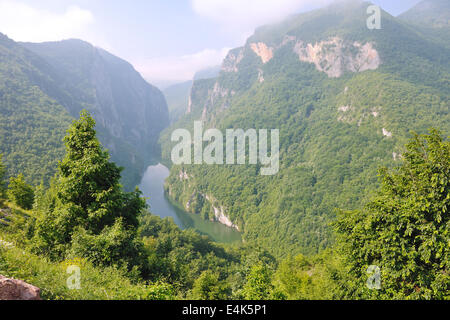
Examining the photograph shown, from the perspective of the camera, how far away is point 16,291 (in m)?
5.42

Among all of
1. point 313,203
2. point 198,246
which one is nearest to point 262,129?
point 313,203

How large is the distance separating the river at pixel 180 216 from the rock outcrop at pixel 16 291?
83061 millimetres

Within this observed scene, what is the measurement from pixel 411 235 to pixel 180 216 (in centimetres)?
9912

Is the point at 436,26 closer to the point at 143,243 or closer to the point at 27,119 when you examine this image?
the point at 143,243

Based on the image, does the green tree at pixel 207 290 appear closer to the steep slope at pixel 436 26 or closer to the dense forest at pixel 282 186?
the dense forest at pixel 282 186

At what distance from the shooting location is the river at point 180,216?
89750 millimetres

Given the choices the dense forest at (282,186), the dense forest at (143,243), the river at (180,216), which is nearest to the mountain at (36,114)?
the dense forest at (282,186)

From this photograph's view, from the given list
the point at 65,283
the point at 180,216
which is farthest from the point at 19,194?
the point at 180,216

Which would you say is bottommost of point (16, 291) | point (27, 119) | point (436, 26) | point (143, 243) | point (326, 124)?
point (143, 243)

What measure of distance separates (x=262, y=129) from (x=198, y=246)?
9435 cm

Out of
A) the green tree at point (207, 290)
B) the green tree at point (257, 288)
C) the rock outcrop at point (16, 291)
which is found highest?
the rock outcrop at point (16, 291)

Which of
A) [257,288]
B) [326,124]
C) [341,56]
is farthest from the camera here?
[341,56]

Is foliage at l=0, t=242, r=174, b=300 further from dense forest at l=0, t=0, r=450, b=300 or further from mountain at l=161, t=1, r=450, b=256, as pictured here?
mountain at l=161, t=1, r=450, b=256
